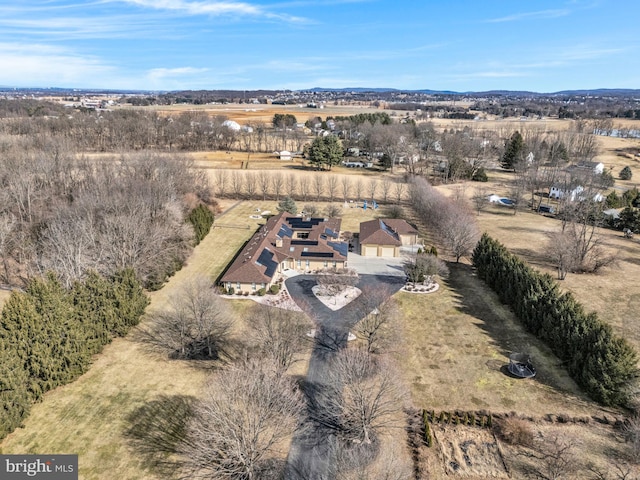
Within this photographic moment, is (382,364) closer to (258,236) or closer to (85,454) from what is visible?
(85,454)

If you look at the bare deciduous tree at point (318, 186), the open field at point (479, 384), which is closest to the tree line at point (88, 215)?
the bare deciduous tree at point (318, 186)

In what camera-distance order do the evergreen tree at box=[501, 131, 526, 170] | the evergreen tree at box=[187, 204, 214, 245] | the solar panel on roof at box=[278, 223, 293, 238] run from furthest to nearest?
the evergreen tree at box=[501, 131, 526, 170]
the evergreen tree at box=[187, 204, 214, 245]
the solar panel on roof at box=[278, 223, 293, 238]

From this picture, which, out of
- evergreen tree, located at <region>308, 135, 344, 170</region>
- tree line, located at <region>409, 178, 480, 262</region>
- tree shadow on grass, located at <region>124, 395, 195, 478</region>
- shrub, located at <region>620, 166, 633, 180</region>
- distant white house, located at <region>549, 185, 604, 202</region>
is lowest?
tree shadow on grass, located at <region>124, 395, 195, 478</region>

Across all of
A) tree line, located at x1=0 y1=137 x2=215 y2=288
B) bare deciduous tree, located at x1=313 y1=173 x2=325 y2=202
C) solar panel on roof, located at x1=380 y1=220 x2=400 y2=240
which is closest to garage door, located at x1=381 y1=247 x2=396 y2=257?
solar panel on roof, located at x1=380 y1=220 x2=400 y2=240

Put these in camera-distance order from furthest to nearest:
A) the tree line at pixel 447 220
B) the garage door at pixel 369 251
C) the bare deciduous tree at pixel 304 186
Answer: the bare deciduous tree at pixel 304 186, the garage door at pixel 369 251, the tree line at pixel 447 220

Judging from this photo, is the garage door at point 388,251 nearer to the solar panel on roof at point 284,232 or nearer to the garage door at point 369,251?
the garage door at point 369,251

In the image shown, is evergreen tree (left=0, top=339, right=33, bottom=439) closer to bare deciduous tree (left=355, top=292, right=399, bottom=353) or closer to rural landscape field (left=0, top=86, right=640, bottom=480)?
rural landscape field (left=0, top=86, right=640, bottom=480)
